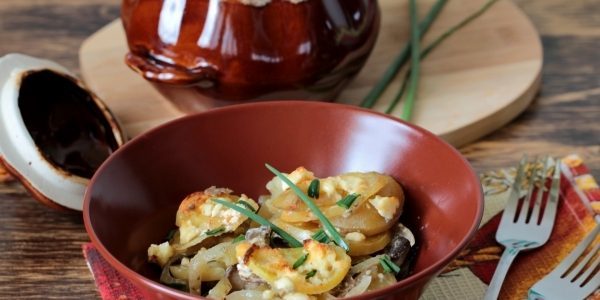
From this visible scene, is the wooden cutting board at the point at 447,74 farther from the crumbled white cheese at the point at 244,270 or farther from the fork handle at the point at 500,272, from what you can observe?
the crumbled white cheese at the point at 244,270

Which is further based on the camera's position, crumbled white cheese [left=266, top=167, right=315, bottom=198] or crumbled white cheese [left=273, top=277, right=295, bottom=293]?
crumbled white cheese [left=266, top=167, right=315, bottom=198]

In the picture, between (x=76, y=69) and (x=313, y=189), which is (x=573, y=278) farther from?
(x=76, y=69)

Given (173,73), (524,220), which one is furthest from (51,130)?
(524,220)

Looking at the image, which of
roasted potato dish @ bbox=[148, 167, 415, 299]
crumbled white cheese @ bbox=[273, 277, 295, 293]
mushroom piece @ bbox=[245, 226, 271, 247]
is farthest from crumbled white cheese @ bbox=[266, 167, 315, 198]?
crumbled white cheese @ bbox=[273, 277, 295, 293]

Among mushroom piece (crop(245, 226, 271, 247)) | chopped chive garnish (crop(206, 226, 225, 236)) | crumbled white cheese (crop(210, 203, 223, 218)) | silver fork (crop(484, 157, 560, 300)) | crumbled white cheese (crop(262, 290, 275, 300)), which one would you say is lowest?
silver fork (crop(484, 157, 560, 300))

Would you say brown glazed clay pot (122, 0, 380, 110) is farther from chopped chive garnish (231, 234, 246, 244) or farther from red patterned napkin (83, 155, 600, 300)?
chopped chive garnish (231, 234, 246, 244)

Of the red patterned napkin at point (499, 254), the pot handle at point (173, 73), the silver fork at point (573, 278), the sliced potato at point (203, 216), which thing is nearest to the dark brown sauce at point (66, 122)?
the pot handle at point (173, 73)
